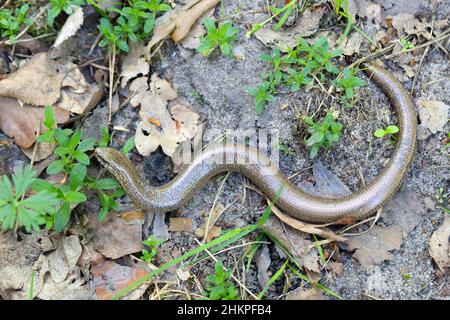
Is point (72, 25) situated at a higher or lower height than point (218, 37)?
lower

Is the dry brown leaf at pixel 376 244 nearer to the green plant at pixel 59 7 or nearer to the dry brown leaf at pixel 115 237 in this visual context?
the dry brown leaf at pixel 115 237

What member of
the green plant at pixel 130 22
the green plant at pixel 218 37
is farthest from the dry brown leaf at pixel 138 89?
the green plant at pixel 218 37

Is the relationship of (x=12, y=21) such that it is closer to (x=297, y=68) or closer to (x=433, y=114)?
(x=297, y=68)

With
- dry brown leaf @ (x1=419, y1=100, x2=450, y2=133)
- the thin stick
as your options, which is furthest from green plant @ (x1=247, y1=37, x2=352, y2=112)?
the thin stick

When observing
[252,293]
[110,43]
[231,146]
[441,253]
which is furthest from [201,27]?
[441,253]

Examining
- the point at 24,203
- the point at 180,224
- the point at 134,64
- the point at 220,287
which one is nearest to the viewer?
the point at 24,203

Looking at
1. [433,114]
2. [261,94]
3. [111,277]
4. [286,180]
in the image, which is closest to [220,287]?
[111,277]
